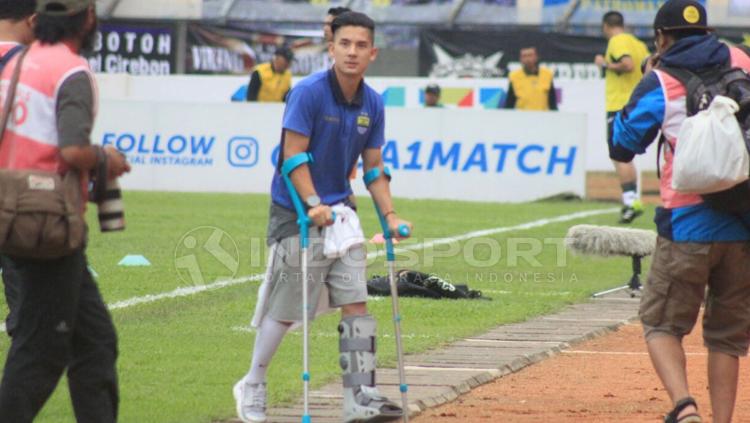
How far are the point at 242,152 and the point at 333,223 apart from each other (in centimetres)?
1726

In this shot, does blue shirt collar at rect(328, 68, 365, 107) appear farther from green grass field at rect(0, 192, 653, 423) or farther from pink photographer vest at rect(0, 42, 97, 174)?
pink photographer vest at rect(0, 42, 97, 174)

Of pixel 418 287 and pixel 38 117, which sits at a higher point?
pixel 38 117

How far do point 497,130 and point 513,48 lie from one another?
1033 cm

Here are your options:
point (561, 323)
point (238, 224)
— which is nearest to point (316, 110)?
point (561, 323)

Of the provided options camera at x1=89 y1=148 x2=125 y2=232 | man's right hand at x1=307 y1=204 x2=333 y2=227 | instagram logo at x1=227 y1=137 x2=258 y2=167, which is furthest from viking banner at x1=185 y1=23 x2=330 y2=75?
camera at x1=89 y1=148 x2=125 y2=232

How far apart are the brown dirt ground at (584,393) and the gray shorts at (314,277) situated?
2.23 feet

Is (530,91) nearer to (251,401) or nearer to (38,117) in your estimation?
(251,401)

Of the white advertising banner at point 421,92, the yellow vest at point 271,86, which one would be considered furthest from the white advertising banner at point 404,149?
the white advertising banner at point 421,92

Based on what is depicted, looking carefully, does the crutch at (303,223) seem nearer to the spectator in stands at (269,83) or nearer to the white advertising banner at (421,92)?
the spectator in stands at (269,83)

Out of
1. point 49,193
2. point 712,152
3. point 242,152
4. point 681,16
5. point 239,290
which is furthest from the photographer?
point 242,152

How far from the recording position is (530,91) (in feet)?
82.0

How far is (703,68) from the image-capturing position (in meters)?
6.99

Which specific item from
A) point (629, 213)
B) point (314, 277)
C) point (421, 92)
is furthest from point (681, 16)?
point (421, 92)
